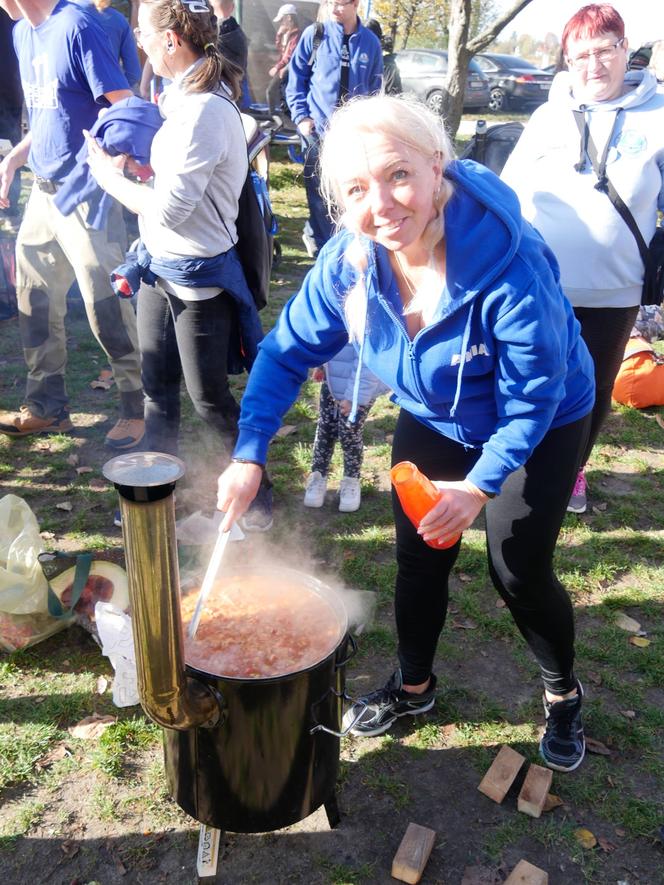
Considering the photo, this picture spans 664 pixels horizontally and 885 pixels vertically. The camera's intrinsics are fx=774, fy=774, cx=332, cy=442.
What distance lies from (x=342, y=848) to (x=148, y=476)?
1.58 metres

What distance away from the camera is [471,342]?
6.70 ft

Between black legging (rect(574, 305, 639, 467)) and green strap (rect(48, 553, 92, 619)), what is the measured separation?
2.29 metres

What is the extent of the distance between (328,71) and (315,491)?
4.67 m

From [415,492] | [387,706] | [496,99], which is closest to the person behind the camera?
[415,492]

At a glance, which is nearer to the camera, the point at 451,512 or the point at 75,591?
the point at 451,512

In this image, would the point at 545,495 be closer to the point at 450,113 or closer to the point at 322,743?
the point at 322,743

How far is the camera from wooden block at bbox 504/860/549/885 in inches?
93.7

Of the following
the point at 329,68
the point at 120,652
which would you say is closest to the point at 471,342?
the point at 120,652

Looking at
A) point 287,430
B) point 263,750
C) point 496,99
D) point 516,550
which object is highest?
point 496,99

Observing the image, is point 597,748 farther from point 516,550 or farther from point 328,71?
point 328,71

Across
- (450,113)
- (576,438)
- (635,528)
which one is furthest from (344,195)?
(450,113)

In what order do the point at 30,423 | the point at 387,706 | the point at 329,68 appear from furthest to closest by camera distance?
the point at 329,68, the point at 30,423, the point at 387,706

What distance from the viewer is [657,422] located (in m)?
5.71

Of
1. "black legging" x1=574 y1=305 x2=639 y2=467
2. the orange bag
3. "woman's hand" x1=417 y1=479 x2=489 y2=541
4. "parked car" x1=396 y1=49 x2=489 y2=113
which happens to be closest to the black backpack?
the orange bag
